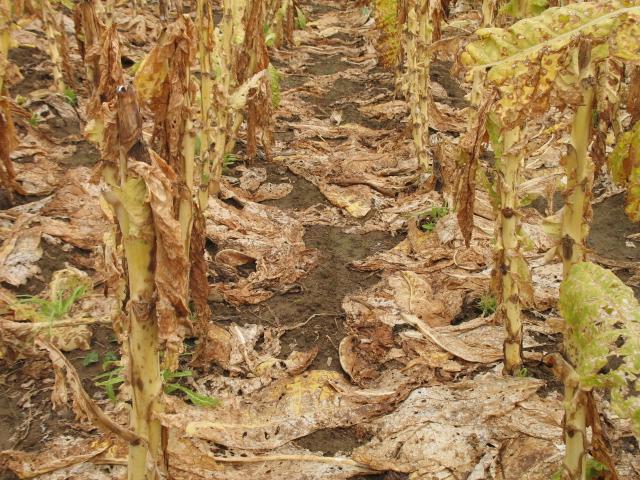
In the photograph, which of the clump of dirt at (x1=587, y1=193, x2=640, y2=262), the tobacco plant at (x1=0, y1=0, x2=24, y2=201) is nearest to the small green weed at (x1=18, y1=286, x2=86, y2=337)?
the tobacco plant at (x1=0, y1=0, x2=24, y2=201)

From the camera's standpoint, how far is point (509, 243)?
6.12ft

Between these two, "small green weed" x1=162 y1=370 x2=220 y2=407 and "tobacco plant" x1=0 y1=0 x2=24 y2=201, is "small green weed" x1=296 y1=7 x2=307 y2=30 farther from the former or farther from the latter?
"small green weed" x1=162 y1=370 x2=220 y2=407

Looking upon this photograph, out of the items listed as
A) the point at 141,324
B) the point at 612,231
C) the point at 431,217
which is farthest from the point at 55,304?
the point at 612,231

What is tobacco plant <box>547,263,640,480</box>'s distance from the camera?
45.5 inches

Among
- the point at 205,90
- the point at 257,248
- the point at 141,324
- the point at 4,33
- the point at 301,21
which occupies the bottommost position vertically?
the point at 257,248

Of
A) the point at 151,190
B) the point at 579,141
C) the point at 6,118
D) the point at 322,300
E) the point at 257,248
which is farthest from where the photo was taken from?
the point at 257,248

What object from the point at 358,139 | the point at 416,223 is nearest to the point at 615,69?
the point at 416,223

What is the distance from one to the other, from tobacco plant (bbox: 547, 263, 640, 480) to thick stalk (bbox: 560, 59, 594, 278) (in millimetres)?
93

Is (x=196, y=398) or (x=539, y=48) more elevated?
(x=539, y=48)

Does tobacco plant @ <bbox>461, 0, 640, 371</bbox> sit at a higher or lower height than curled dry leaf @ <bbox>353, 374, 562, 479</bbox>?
higher

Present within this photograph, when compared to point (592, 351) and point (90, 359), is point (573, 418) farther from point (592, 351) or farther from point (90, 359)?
point (90, 359)

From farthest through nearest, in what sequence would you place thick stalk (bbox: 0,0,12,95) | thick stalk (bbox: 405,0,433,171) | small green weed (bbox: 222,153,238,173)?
small green weed (bbox: 222,153,238,173) → thick stalk (bbox: 405,0,433,171) → thick stalk (bbox: 0,0,12,95)

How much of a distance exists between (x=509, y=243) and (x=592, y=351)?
689 millimetres

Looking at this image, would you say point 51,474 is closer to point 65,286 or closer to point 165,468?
point 165,468
